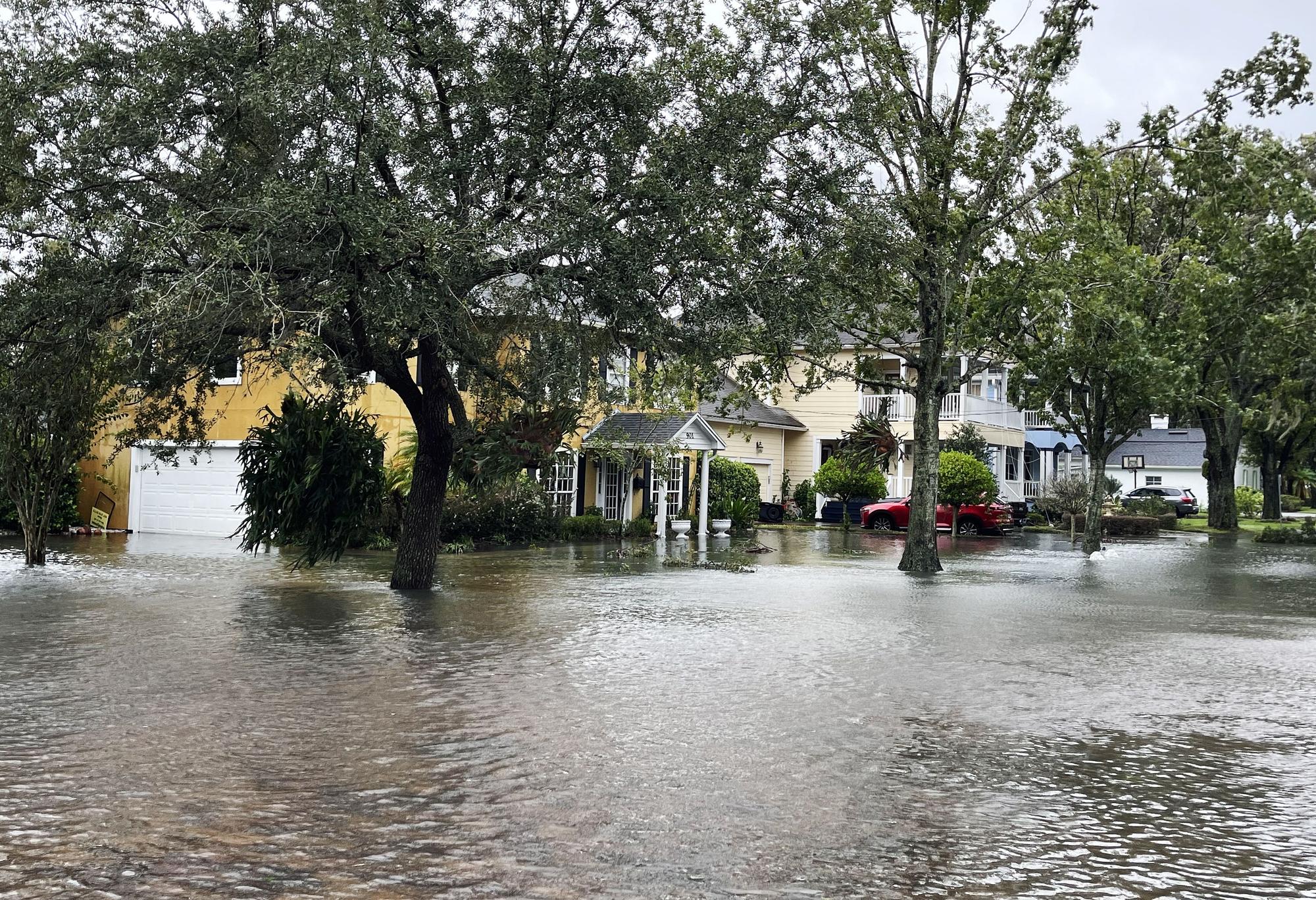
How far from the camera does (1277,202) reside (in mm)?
29047

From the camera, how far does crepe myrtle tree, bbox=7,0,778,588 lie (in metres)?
12.7

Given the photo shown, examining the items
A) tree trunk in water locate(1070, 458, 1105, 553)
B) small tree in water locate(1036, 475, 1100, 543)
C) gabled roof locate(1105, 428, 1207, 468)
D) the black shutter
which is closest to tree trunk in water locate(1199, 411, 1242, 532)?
small tree in water locate(1036, 475, 1100, 543)

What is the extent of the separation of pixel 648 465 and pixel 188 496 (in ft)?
41.9

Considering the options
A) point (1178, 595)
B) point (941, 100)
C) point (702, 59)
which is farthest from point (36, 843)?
point (941, 100)

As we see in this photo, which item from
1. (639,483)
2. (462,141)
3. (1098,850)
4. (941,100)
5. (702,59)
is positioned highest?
(941,100)

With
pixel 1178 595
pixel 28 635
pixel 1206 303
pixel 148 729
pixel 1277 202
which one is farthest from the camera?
pixel 1206 303

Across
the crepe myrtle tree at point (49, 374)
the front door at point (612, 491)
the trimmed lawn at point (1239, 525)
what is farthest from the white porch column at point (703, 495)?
the trimmed lawn at point (1239, 525)

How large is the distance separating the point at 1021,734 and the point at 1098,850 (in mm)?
2706

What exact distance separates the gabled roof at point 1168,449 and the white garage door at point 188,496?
58.1 metres

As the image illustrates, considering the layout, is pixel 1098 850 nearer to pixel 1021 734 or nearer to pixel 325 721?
pixel 1021 734

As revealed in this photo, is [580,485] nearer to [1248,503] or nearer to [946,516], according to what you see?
[946,516]

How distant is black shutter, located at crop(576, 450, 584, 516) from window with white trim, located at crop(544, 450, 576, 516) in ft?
0.67

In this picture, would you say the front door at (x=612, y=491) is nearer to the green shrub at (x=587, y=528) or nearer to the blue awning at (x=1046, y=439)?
the green shrub at (x=587, y=528)

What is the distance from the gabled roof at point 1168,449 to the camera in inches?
2928
